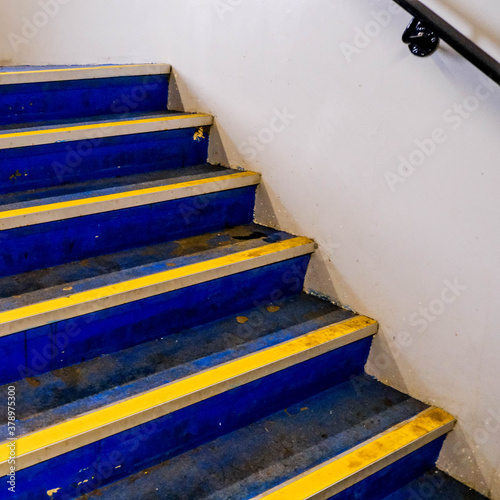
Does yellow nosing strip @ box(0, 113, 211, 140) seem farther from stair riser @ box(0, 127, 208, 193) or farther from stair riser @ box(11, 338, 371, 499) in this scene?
stair riser @ box(11, 338, 371, 499)

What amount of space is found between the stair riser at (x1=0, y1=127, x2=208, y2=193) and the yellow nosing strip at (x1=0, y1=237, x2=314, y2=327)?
2.08 feet

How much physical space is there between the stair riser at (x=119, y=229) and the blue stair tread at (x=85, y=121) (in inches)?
18.1

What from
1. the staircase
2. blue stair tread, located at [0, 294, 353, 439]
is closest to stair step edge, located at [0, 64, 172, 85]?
the staircase

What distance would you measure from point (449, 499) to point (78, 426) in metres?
1.17

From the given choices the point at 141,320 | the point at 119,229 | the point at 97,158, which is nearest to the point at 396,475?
the point at 141,320

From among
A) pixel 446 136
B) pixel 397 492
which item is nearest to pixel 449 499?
pixel 397 492

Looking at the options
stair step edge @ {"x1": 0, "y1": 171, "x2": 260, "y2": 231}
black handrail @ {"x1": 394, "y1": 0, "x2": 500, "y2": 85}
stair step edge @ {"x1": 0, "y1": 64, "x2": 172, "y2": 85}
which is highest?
black handrail @ {"x1": 394, "y1": 0, "x2": 500, "y2": 85}

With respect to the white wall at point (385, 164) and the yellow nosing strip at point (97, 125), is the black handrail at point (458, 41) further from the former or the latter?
the yellow nosing strip at point (97, 125)

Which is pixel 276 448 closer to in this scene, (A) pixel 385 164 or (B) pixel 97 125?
(A) pixel 385 164

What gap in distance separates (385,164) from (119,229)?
979 mm

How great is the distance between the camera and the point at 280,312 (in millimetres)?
2115

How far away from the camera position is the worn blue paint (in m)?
2.30

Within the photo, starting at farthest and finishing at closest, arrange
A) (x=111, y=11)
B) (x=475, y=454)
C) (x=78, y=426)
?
(x=111, y=11), (x=475, y=454), (x=78, y=426)

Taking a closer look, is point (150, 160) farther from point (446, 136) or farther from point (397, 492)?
point (397, 492)
